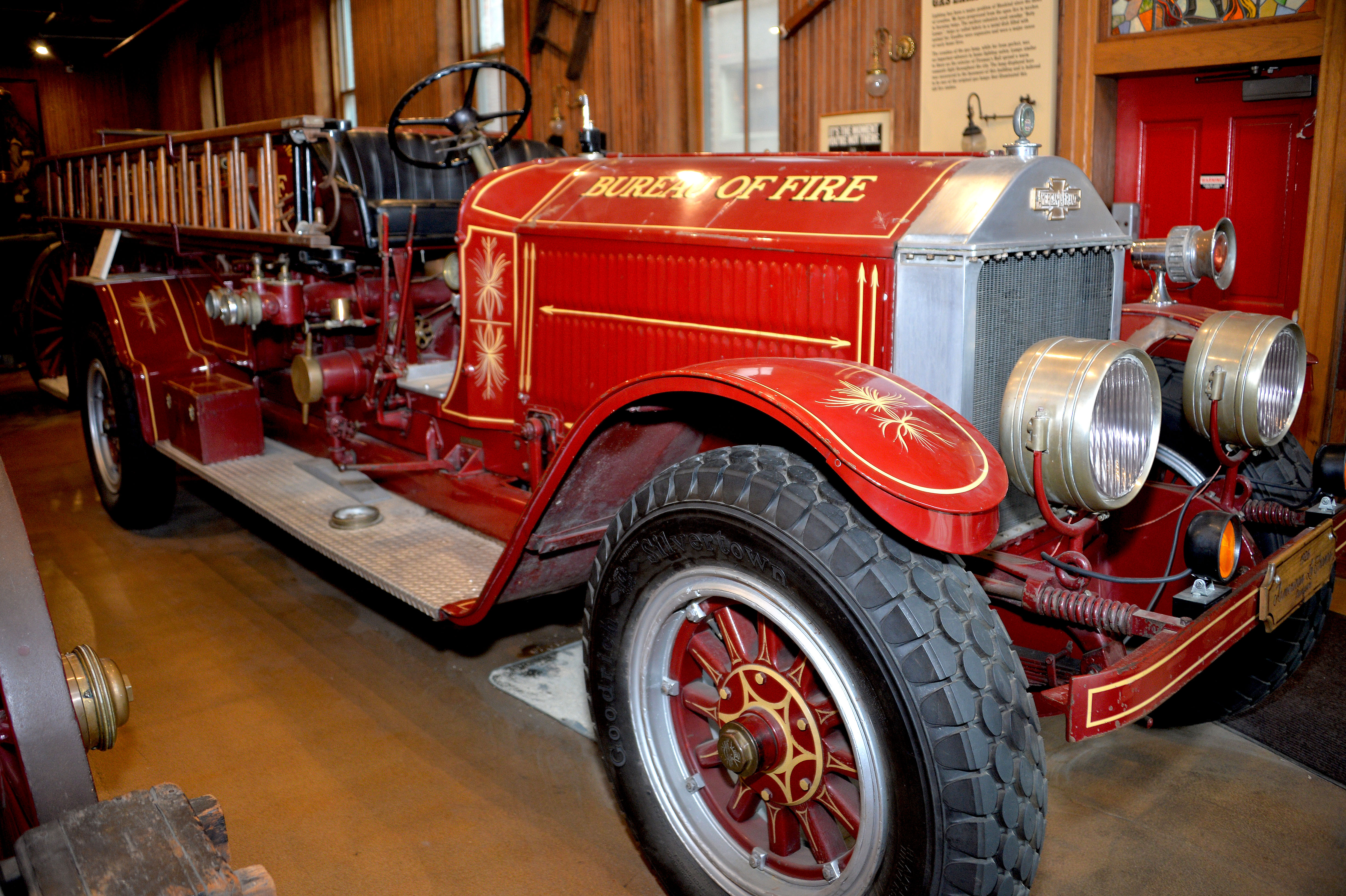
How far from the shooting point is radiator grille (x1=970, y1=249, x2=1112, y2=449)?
2.04m

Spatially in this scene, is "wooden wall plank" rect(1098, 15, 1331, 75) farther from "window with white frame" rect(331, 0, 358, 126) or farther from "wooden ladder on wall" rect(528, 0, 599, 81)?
"window with white frame" rect(331, 0, 358, 126)

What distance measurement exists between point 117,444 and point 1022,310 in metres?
4.04

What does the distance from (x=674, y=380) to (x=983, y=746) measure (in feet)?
2.74

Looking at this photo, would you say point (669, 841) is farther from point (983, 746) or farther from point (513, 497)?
point (513, 497)

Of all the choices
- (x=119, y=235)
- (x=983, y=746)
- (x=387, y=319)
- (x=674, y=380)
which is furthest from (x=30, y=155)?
(x=983, y=746)

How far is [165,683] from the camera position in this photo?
10.2 ft

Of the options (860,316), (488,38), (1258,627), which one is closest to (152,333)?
(860,316)

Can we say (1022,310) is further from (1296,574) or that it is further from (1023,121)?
(1296,574)

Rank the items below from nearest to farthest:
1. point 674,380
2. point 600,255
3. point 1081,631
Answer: point 674,380 → point 1081,631 → point 600,255

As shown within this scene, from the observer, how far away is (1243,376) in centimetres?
218

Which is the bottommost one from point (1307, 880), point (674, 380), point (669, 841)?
point (1307, 880)

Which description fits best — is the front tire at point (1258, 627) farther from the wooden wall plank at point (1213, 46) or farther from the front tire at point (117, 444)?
the front tire at point (117, 444)

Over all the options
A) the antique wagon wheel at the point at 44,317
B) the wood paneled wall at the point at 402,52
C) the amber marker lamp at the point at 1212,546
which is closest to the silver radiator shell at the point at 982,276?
the amber marker lamp at the point at 1212,546

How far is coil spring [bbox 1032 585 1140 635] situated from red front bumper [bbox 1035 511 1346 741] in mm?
57
